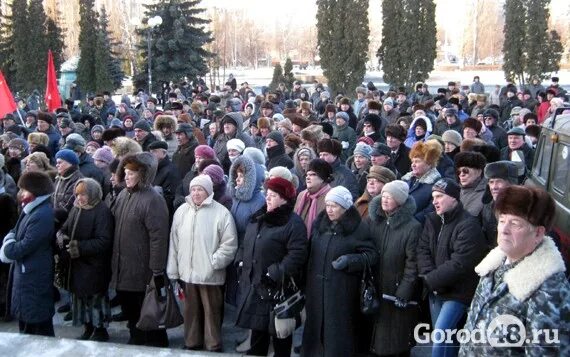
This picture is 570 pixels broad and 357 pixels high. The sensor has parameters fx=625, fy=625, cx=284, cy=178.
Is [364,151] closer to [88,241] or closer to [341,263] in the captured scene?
[341,263]

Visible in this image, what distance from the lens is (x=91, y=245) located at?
575 centimetres

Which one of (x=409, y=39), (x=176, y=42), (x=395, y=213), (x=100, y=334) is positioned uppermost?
(x=176, y=42)

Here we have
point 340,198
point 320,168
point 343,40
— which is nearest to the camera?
point 340,198

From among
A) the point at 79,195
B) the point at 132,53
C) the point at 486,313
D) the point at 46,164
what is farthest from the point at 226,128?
the point at 132,53

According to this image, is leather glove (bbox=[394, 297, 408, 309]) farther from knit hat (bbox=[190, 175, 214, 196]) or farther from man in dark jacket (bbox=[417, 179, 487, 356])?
knit hat (bbox=[190, 175, 214, 196])

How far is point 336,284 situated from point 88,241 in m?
2.37

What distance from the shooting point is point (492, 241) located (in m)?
4.88

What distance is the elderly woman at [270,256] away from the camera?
5.09 meters

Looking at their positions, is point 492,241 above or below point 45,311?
above

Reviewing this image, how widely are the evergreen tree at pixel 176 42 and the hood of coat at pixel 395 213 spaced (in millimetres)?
27105

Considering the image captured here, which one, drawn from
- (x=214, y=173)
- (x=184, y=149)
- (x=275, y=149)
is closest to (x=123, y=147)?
(x=184, y=149)

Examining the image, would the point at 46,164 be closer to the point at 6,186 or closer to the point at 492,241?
the point at 6,186

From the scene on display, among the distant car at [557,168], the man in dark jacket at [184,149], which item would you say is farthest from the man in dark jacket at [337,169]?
the man in dark jacket at [184,149]

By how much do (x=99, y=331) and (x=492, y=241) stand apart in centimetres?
388
